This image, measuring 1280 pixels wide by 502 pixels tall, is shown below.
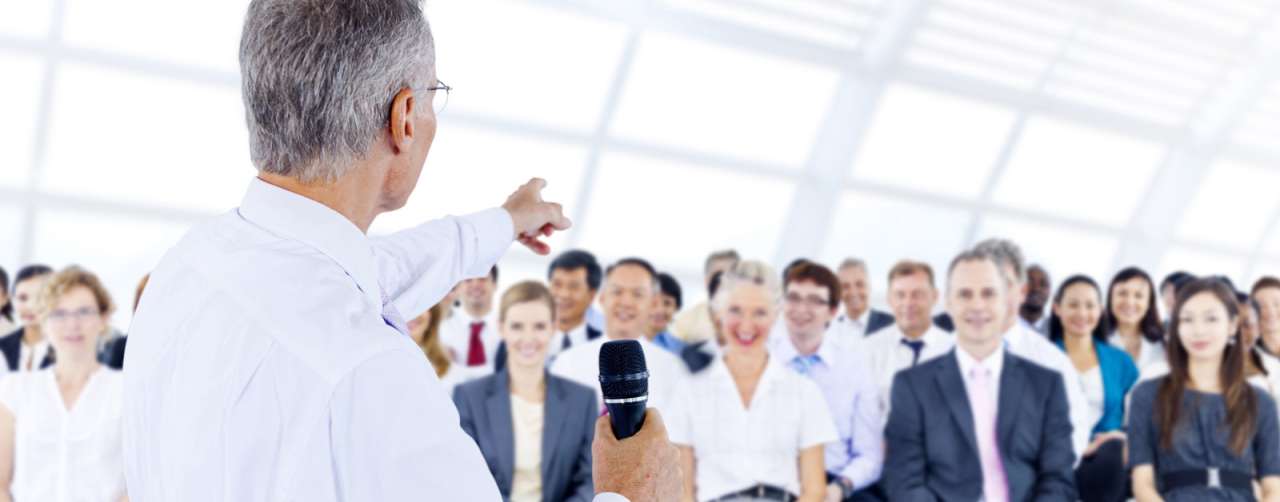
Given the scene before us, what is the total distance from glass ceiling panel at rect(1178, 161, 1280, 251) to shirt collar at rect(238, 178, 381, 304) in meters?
11.6

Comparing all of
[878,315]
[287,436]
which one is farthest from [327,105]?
[878,315]

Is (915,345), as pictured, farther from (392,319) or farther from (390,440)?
(390,440)

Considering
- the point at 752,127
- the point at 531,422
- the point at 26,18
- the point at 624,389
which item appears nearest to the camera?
the point at 624,389

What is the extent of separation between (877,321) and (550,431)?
7.97 feet

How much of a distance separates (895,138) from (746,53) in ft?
5.72

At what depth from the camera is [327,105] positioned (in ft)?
3.27

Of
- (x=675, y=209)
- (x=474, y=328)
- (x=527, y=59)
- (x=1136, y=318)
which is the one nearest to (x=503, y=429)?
(x=474, y=328)

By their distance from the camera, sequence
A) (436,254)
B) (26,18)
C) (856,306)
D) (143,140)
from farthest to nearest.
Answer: (143,140) < (26,18) < (856,306) < (436,254)

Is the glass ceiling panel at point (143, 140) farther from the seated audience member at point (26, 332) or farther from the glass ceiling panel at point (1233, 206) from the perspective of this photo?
Result: the glass ceiling panel at point (1233, 206)

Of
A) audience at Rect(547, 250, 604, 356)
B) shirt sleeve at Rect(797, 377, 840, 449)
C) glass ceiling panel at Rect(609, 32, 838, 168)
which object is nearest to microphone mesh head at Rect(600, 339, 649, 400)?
shirt sleeve at Rect(797, 377, 840, 449)

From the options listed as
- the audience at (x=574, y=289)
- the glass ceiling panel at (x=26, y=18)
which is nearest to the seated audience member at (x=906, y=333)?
the audience at (x=574, y=289)

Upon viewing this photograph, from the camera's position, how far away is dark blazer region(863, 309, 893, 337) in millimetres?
5555

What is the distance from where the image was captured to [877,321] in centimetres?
561

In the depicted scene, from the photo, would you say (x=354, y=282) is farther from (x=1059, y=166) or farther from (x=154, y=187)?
(x=1059, y=166)
